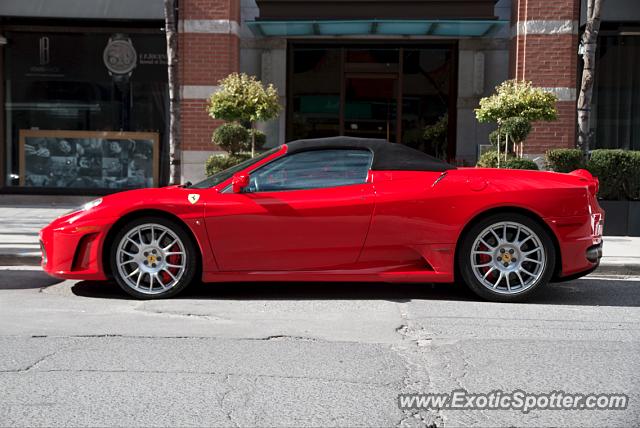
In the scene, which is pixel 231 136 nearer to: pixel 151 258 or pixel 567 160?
pixel 567 160

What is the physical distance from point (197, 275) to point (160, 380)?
2.34 metres

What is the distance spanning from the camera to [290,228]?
20.7ft

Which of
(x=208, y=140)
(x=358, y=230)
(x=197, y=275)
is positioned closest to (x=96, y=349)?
(x=197, y=275)

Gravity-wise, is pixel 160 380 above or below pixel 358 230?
below

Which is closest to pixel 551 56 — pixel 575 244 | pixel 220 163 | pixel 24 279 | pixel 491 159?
pixel 491 159

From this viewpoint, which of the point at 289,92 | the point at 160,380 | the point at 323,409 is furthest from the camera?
the point at 289,92

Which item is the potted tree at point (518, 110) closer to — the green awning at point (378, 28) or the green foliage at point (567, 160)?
the green foliage at point (567, 160)

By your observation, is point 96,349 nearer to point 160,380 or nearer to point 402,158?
point 160,380

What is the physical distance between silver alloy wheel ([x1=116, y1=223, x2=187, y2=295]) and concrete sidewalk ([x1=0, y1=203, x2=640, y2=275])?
8.13ft

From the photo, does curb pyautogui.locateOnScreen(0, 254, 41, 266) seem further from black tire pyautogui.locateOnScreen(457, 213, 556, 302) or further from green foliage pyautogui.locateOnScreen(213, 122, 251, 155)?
black tire pyautogui.locateOnScreen(457, 213, 556, 302)

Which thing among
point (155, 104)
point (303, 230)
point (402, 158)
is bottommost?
point (303, 230)

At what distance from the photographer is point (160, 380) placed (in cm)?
419

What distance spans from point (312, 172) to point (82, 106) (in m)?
9.79

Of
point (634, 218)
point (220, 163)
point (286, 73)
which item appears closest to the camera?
point (634, 218)
